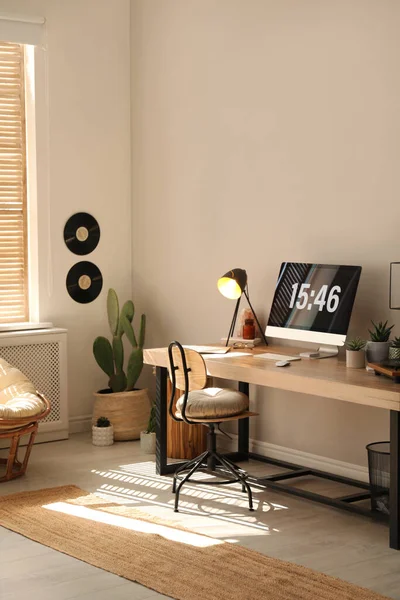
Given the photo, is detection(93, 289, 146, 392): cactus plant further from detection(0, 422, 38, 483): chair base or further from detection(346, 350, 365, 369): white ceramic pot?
detection(346, 350, 365, 369): white ceramic pot

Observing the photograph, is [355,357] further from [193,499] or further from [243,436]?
[243,436]

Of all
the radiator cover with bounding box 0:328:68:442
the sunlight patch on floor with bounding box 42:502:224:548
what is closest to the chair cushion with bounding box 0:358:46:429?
the radiator cover with bounding box 0:328:68:442

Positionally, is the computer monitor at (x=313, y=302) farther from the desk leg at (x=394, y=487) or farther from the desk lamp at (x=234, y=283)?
the desk leg at (x=394, y=487)

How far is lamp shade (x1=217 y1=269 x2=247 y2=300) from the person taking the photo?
17.1ft

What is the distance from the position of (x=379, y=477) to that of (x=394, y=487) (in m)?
0.47

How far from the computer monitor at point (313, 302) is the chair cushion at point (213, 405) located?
1.88ft

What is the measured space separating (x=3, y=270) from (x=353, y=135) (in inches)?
102

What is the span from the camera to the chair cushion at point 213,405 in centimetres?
456

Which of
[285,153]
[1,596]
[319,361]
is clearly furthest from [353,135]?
[1,596]

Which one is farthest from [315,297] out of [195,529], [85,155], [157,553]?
[85,155]

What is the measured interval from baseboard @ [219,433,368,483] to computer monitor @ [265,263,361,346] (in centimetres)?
71

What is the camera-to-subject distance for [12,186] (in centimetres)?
622

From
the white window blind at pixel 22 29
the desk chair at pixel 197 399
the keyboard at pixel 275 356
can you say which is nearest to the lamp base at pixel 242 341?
the keyboard at pixel 275 356

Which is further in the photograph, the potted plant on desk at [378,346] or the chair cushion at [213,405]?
the chair cushion at [213,405]
